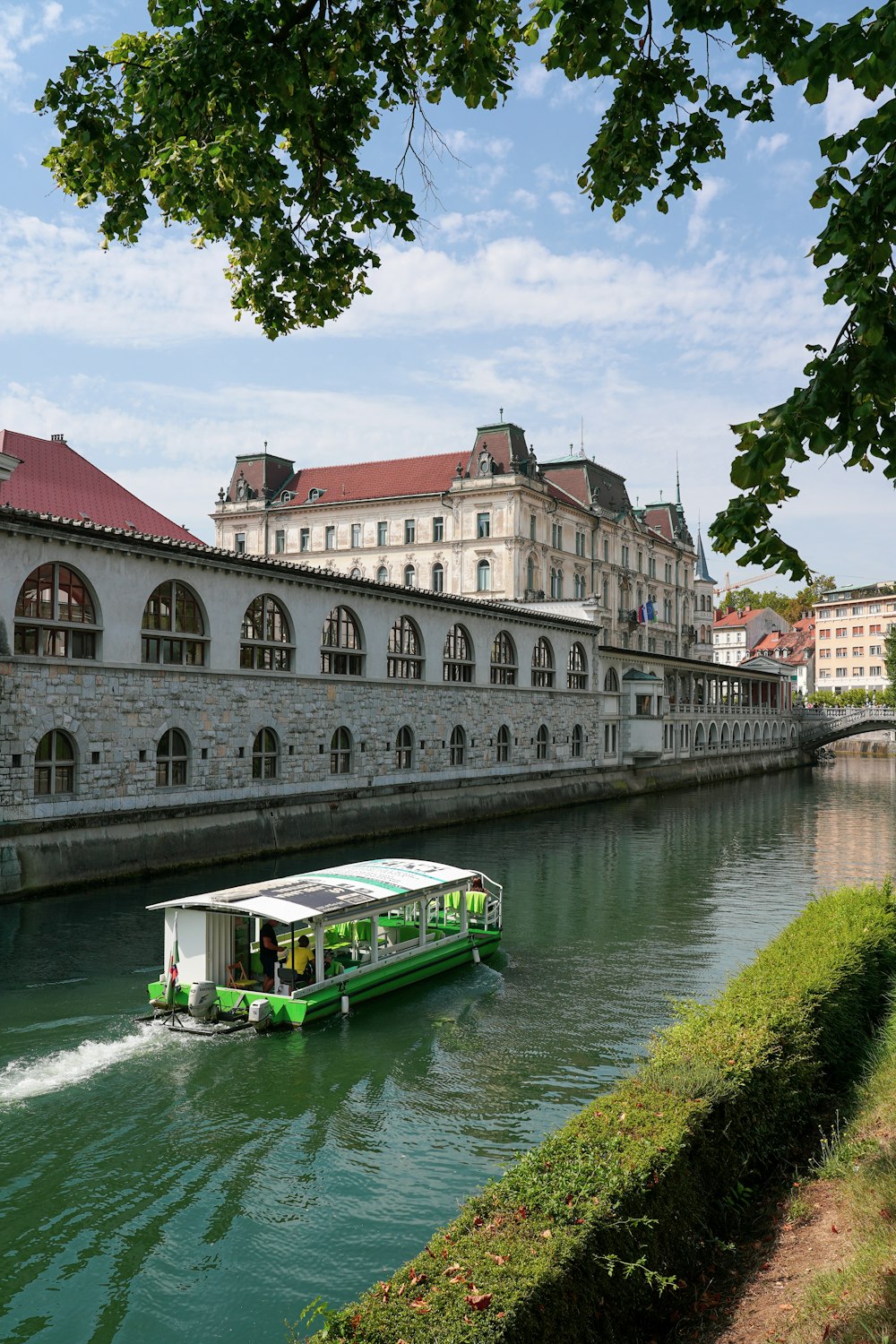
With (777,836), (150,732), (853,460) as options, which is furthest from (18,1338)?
(777,836)

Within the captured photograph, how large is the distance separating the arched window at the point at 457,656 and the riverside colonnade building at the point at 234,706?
0.48ft

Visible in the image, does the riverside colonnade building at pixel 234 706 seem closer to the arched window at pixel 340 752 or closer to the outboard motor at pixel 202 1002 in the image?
the arched window at pixel 340 752

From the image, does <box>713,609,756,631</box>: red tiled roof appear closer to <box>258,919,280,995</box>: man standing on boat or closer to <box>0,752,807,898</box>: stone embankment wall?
<box>0,752,807,898</box>: stone embankment wall

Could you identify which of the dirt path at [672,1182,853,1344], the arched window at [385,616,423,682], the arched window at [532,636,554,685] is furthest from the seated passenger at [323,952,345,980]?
the arched window at [532,636,554,685]

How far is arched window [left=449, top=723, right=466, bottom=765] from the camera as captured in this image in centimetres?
4862

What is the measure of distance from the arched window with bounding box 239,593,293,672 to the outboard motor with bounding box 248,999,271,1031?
20201 mm

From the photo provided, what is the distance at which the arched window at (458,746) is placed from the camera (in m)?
48.6

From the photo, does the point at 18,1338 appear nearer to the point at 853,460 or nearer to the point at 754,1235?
the point at 754,1235

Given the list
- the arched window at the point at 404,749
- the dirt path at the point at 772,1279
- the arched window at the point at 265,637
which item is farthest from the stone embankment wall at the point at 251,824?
the dirt path at the point at 772,1279

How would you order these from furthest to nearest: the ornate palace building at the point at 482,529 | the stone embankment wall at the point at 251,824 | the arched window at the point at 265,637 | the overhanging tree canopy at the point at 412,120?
the ornate palace building at the point at 482,529 < the arched window at the point at 265,637 < the stone embankment wall at the point at 251,824 < the overhanging tree canopy at the point at 412,120

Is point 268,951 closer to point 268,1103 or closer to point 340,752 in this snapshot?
point 268,1103

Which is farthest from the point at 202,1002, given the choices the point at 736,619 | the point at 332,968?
the point at 736,619

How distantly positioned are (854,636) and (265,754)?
117m

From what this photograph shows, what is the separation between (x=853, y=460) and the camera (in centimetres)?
691
